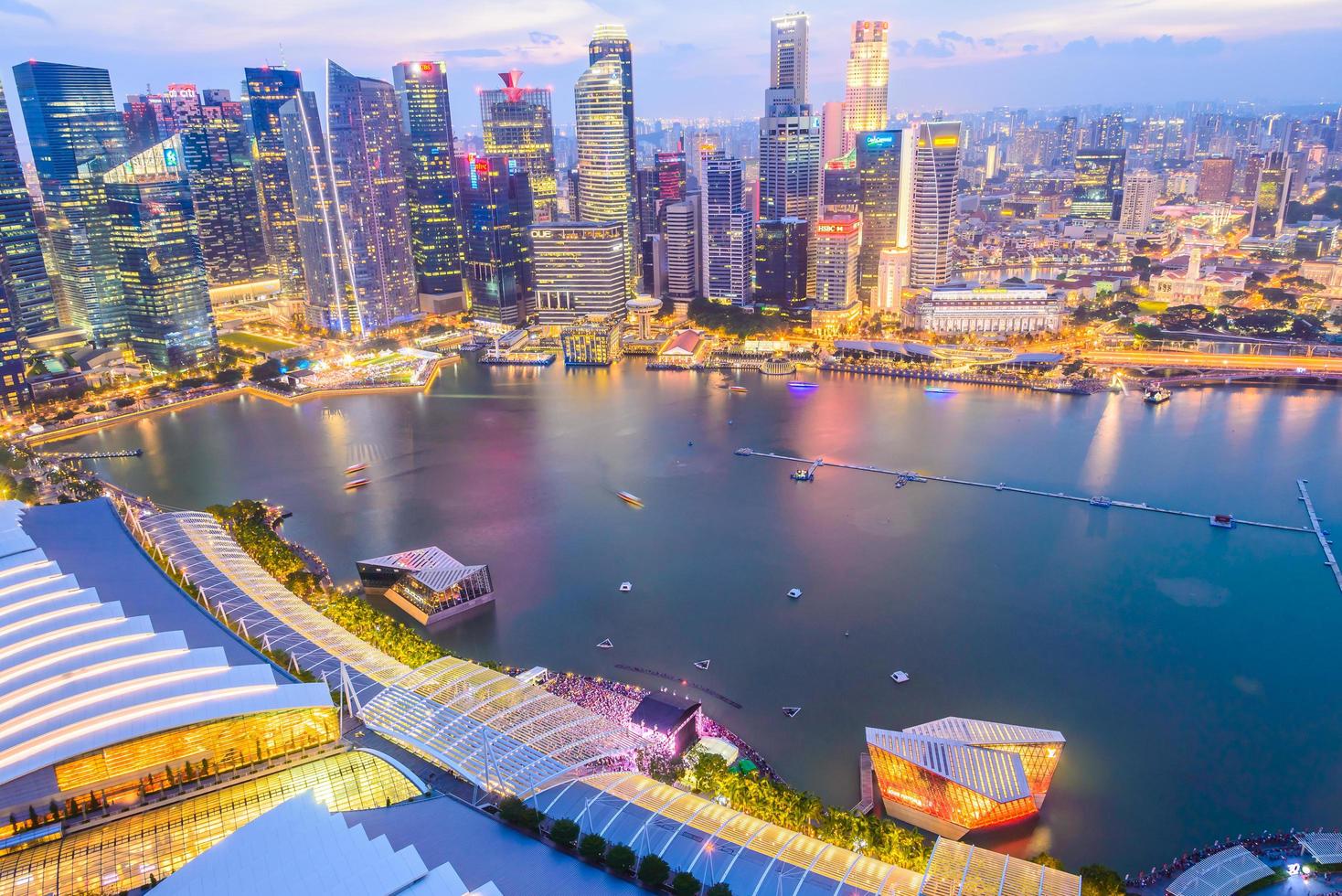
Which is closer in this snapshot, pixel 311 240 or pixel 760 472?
pixel 760 472

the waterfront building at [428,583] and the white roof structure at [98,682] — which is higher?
the white roof structure at [98,682]

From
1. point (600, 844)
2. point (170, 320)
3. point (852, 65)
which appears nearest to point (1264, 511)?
point (600, 844)

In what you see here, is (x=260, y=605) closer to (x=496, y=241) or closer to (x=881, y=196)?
(x=496, y=241)

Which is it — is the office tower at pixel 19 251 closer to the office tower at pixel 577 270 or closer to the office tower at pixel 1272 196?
the office tower at pixel 577 270

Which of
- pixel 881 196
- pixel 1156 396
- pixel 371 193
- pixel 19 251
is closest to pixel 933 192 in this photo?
pixel 881 196

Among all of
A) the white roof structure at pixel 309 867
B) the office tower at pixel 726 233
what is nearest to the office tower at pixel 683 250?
the office tower at pixel 726 233

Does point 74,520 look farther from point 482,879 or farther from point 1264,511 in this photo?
point 1264,511

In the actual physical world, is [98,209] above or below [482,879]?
above
